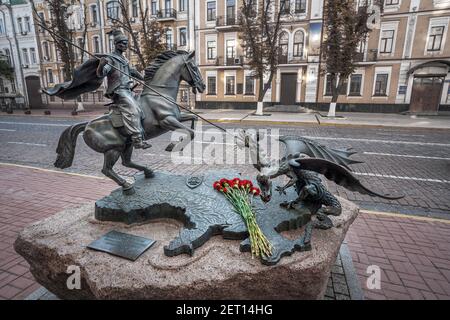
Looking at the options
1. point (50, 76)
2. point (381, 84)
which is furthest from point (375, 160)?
point (50, 76)

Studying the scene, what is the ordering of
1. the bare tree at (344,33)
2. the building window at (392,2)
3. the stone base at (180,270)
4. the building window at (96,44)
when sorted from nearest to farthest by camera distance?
1. the stone base at (180,270)
2. the bare tree at (344,33)
3. the building window at (392,2)
4. the building window at (96,44)

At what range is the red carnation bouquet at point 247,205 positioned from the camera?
270 centimetres

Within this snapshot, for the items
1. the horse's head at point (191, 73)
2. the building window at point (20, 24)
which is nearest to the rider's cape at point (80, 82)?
the horse's head at point (191, 73)

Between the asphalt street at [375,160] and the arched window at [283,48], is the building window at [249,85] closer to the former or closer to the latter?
the arched window at [283,48]

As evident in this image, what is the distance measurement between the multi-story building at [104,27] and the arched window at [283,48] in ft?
30.4

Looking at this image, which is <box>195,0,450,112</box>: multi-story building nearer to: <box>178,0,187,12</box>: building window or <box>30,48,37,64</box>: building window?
<box>178,0,187,12</box>: building window

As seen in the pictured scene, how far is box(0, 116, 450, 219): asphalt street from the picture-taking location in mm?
5840

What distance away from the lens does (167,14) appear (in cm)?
2838

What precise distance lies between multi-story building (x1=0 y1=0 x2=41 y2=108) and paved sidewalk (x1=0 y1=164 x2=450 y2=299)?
1298 inches

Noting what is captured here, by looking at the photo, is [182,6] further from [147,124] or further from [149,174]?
[149,174]

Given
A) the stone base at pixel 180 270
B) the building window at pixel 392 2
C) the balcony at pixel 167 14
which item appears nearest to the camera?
the stone base at pixel 180 270

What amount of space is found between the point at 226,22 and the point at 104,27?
14.3 m

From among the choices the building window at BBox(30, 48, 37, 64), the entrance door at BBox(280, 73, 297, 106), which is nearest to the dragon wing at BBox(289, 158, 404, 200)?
the entrance door at BBox(280, 73, 297, 106)
